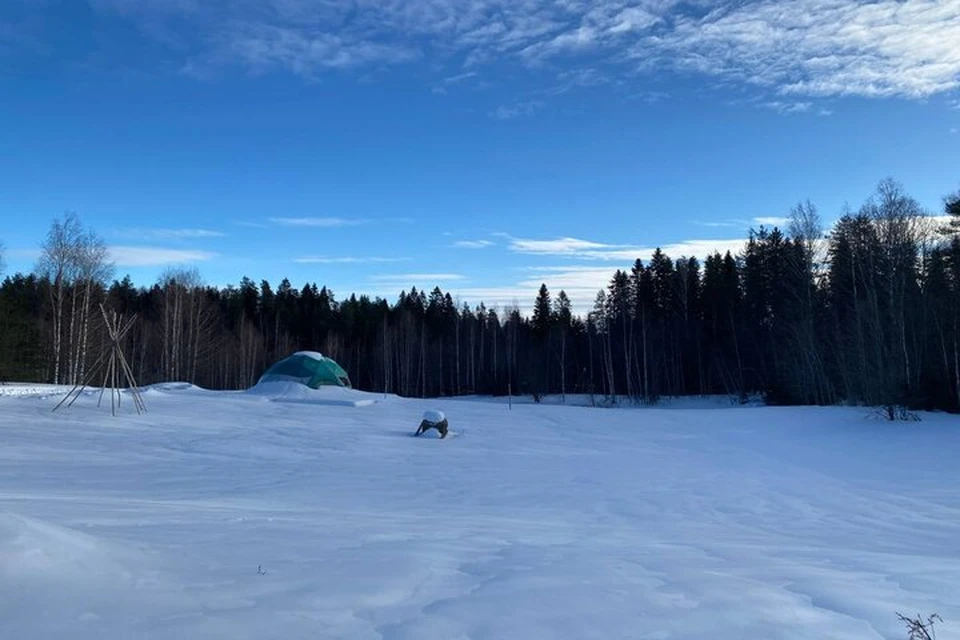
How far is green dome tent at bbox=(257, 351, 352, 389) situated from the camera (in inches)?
1212

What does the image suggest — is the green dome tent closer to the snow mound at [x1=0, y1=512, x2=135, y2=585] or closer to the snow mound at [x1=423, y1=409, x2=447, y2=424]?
the snow mound at [x1=423, y1=409, x2=447, y2=424]

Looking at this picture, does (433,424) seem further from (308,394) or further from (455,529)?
(455,529)

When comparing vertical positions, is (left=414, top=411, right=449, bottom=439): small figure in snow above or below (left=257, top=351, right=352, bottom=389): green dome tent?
below

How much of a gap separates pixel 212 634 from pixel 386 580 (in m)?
1.46

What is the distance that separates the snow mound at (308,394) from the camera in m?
26.9

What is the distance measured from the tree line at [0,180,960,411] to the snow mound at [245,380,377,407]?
790 centimetres

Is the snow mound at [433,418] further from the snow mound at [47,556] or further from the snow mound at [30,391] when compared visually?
the snow mound at [47,556]

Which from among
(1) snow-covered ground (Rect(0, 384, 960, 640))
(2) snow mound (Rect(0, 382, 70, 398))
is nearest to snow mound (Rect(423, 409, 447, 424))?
(1) snow-covered ground (Rect(0, 384, 960, 640))

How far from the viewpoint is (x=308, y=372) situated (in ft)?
102

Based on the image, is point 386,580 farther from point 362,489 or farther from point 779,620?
point 362,489

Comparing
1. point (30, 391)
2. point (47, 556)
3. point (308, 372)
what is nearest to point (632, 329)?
point (308, 372)

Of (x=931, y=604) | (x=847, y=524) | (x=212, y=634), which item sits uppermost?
(x=212, y=634)

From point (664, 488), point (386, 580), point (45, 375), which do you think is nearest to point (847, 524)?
point (664, 488)

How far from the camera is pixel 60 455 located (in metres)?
13.7
